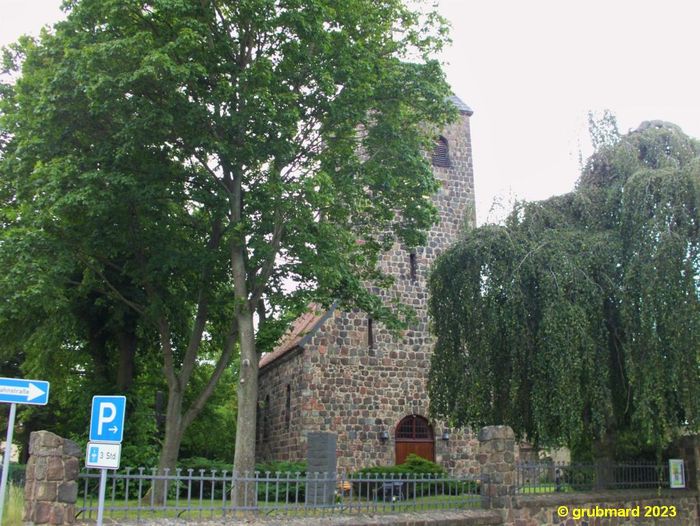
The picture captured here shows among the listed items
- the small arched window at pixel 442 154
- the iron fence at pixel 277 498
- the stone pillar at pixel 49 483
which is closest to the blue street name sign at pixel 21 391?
the stone pillar at pixel 49 483

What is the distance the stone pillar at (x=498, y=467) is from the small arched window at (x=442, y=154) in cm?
1415

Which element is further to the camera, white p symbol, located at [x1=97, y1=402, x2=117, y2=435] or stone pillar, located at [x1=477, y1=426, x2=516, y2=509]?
stone pillar, located at [x1=477, y1=426, x2=516, y2=509]

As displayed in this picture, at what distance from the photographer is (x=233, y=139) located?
13.6 meters

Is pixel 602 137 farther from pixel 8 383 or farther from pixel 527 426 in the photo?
pixel 8 383

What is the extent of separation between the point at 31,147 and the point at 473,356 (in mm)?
9931

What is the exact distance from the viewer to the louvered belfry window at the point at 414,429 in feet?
67.9

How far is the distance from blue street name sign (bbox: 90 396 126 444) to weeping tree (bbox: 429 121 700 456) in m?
8.48

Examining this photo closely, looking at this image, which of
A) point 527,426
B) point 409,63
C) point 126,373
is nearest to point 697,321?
→ point 527,426

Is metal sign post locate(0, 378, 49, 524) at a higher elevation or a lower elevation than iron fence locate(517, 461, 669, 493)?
higher

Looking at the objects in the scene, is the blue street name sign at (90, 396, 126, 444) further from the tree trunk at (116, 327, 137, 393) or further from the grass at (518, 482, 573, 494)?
the tree trunk at (116, 327, 137, 393)

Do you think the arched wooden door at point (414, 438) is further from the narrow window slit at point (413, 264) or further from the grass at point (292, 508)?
the grass at point (292, 508)

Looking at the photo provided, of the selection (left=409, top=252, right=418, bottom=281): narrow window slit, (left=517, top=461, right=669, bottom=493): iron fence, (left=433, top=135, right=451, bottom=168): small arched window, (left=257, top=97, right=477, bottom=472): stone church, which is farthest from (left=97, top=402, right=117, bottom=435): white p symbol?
(left=433, top=135, right=451, bottom=168): small arched window

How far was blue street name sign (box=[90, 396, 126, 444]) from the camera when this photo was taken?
6969mm

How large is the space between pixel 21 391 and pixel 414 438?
15.3 meters
